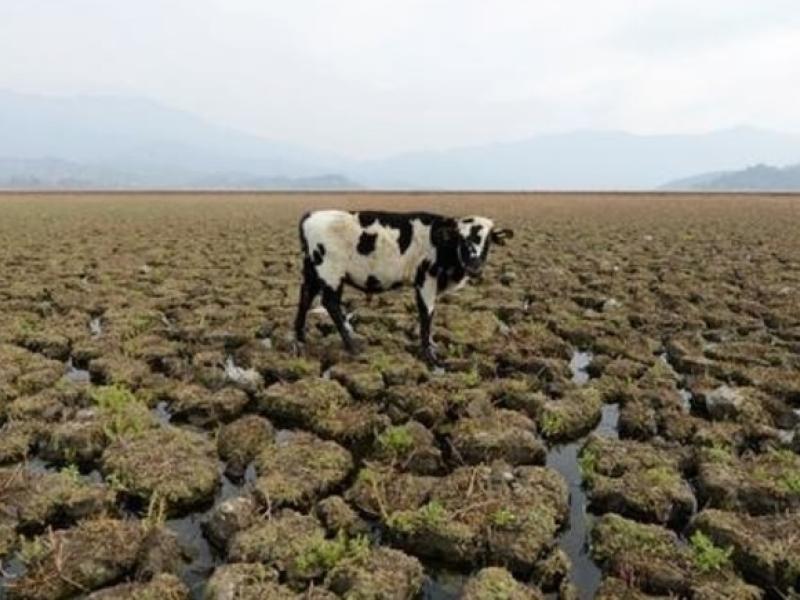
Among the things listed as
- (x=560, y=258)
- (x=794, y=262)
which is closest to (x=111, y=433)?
(x=560, y=258)

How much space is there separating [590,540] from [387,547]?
1476mm

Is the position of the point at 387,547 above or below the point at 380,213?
below

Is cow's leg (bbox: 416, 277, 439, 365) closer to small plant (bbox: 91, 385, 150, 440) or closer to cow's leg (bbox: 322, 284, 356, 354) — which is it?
cow's leg (bbox: 322, 284, 356, 354)

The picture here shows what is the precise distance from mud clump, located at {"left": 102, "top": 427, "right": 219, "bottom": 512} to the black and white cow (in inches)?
138

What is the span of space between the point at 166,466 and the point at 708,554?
4220 mm

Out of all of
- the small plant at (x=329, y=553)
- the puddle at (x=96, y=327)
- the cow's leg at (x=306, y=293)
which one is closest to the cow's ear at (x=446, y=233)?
the cow's leg at (x=306, y=293)

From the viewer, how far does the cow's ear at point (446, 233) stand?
9.77 metres

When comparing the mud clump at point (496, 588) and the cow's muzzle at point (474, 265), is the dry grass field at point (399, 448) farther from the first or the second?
the cow's muzzle at point (474, 265)

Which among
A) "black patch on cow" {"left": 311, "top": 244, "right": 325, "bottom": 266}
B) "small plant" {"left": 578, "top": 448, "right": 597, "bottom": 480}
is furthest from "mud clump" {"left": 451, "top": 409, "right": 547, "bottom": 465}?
"black patch on cow" {"left": 311, "top": 244, "right": 325, "bottom": 266}

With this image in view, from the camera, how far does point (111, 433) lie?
22.3ft

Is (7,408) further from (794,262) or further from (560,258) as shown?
(794,262)

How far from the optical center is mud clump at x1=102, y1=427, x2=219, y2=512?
5.87m

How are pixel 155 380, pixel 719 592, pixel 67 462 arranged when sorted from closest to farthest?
pixel 719 592 < pixel 67 462 < pixel 155 380

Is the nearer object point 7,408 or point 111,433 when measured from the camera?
point 111,433
